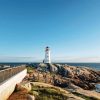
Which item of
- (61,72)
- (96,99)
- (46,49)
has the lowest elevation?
(96,99)

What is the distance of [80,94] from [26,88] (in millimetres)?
8622

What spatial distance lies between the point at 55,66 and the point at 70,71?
684 centimetres

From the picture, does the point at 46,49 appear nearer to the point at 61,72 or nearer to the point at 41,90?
the point at 61,72

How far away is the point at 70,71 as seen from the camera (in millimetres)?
75125

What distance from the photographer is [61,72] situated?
74.1 m

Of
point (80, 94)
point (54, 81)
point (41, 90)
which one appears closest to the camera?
point (41, 90)

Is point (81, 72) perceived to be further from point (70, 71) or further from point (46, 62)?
point (46, 62)

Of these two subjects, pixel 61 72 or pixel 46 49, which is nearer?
pixel 61 72

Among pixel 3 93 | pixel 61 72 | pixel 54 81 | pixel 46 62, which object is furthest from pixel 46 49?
pixel 3 93

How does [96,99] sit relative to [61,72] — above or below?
below

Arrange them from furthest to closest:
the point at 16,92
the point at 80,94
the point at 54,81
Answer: the point at 54,81
the point at 80,94
the point at 16,92

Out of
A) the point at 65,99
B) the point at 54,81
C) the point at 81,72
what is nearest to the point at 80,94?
the point at 65,99

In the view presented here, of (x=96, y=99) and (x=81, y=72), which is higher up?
(x=81, y=72)

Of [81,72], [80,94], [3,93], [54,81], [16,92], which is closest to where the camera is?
[3,93]
